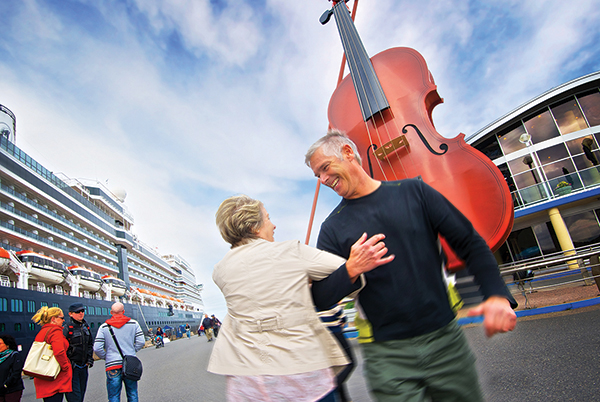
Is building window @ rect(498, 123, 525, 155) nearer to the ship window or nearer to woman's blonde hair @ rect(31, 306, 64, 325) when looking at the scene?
woman's blonde hair @ rect(31, 306, 64, 325)

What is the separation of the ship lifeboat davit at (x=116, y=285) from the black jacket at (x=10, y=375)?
29.4m

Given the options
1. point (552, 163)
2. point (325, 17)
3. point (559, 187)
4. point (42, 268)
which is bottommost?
point (559, 187)

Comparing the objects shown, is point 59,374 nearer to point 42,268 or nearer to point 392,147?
point 392,147

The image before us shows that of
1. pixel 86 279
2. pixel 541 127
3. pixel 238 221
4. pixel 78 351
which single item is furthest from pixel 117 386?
pixel 86 279

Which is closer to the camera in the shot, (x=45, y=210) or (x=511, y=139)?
(x=511, y=139)

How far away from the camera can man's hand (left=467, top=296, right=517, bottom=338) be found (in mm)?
1008

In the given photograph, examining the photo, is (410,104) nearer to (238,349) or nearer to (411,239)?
(411,239)

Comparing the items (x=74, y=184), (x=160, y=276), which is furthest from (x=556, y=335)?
(x=160, y=276)

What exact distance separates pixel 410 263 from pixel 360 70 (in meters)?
2.49

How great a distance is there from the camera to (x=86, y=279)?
2528 cm

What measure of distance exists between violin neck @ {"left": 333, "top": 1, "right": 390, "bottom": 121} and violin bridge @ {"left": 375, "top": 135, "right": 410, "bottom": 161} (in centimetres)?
44

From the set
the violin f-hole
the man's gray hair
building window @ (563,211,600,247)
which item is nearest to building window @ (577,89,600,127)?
building window @ (563,211,600,247)

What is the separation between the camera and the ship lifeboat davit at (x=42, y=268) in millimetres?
19672

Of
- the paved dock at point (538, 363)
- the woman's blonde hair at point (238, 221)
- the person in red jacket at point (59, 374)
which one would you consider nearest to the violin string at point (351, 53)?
the woman's blonde hair at point (238, 221)
